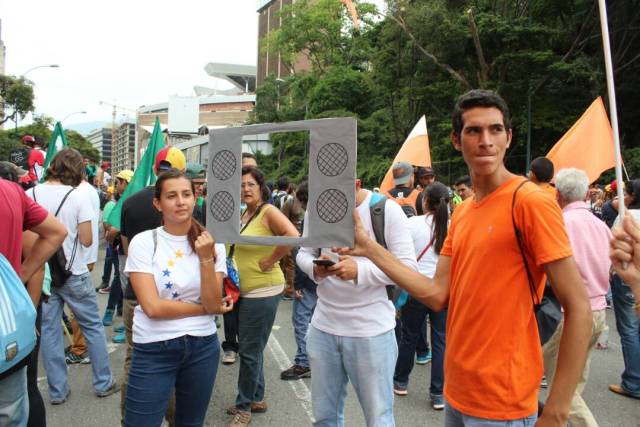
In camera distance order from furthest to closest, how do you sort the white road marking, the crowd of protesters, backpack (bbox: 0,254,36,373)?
the white road marking < backpack (bbox: 0,254,36,373) < the crowd of protesters

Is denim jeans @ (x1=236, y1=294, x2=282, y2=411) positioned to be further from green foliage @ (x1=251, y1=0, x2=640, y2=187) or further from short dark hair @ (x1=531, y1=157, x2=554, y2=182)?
green foliage @ (x1=251, y1=0, x2=640, y2=187)

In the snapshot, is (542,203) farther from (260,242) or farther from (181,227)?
(181,227)

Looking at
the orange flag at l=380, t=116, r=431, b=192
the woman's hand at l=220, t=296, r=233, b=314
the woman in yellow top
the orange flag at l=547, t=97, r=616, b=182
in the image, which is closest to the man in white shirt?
the woman's hand at l=220, t=296, r=233, b=314

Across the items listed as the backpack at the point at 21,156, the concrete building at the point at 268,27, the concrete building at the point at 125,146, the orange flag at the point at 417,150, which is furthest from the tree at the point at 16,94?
the concrete building at the point at 125,146

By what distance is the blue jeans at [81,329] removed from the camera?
4262 mm

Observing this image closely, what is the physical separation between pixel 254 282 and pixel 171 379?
1243 millimetres

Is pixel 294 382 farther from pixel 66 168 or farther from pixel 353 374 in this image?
pixel 66 168

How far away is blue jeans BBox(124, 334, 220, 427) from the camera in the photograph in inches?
100

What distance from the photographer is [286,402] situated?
14.5ft

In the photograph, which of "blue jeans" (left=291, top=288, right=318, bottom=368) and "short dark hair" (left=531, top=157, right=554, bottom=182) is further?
"blue jeans" (left=291, top=288, right=318, bottom=368)

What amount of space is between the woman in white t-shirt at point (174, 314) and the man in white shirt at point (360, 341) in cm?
57

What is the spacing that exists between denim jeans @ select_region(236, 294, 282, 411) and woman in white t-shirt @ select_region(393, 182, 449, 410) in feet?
4.35

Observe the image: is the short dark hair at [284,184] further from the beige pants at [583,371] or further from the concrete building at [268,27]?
the concrete building at [268,27]

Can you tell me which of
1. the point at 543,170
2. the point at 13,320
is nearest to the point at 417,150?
the point at 543,170
